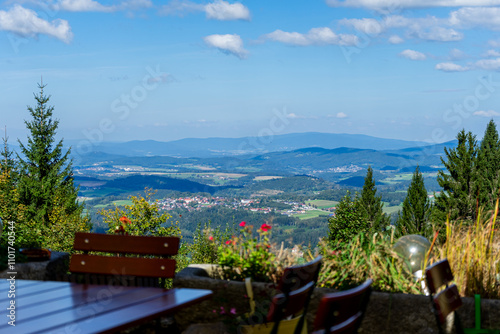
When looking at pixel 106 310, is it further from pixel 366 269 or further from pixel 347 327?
pixel 366 269

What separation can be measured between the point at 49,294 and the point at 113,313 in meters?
0.57

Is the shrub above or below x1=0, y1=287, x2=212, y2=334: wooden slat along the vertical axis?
below

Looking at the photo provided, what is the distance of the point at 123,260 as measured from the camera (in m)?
3.20

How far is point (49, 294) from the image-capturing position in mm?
2703

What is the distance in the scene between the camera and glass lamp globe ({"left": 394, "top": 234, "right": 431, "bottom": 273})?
4352mm

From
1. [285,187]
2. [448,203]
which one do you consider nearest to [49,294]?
[448,203]

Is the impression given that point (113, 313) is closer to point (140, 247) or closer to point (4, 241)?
point (140, 247)

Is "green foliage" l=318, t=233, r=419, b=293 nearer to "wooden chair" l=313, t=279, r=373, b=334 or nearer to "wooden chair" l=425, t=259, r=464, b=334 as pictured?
"wooden chair" l=425, t=259, r=464, b=334

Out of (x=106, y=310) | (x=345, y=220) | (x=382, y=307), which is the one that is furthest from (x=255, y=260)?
(x=345, y=220)

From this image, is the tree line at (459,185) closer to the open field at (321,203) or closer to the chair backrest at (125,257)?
the open field at (321,203)

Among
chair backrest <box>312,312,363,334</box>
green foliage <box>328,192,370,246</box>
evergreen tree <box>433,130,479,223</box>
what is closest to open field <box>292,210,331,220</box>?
evergreen tree <box>433,130,479,223</box>

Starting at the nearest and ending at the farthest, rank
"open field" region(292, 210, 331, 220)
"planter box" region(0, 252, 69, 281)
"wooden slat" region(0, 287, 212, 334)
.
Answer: "wooden slat" region(0, 287, 212, 334), "planter box" region(0, 252, 69, 281), "open field" region(292, 210, 331, 220)

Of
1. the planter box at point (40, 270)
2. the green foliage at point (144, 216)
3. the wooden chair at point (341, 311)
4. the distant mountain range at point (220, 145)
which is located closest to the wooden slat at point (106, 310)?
the wooden chair at point (341, 311)

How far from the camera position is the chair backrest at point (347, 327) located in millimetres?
1995
